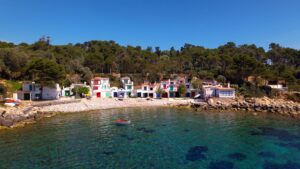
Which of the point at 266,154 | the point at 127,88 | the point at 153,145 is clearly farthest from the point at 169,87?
the point at 266,154

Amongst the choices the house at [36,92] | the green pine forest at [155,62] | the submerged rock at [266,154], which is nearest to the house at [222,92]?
the green pine forest at [155,62]

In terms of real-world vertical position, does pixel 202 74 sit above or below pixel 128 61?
below

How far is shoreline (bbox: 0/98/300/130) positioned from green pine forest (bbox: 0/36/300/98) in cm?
1146

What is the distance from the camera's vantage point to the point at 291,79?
7494cm

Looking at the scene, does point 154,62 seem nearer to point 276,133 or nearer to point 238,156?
point 276,133

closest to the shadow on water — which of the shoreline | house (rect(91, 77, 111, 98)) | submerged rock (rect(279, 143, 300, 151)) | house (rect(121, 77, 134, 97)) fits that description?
submerged rock (rect(279, 143, 300, 151))

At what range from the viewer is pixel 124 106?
56.7 m

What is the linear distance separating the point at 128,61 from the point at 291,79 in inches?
2685

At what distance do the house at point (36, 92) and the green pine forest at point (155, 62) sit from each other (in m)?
6.17

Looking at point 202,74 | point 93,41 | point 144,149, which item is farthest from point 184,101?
point 93,41

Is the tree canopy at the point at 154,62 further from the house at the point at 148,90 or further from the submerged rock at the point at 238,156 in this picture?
the submerged rock at the point at 238,156

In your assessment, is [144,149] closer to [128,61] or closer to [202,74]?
[202,74]

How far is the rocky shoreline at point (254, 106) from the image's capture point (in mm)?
47875

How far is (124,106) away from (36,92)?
24.9m
